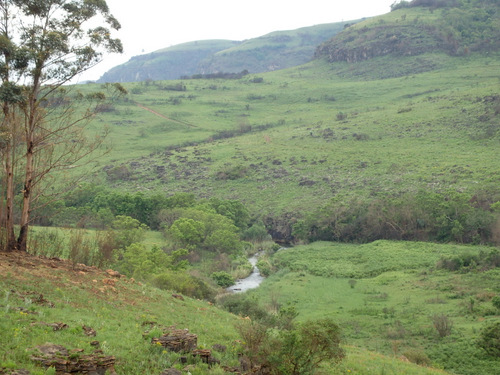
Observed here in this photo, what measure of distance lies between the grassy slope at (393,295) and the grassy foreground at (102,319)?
664 centimetres

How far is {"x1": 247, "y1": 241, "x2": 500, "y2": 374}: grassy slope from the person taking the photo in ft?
85.6

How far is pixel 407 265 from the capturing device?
154 feet

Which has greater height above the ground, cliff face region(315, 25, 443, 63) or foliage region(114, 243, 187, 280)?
cliff face region(315, 25, 443, 63)

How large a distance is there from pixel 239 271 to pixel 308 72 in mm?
140408

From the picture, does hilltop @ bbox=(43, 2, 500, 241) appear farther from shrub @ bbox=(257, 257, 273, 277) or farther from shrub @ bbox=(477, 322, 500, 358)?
shrub @ bbox=(477, 322, 500, 358)

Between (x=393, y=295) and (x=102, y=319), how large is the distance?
1123 inches

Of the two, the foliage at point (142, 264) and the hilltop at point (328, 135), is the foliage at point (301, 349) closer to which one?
the foliage at point (142, 264)

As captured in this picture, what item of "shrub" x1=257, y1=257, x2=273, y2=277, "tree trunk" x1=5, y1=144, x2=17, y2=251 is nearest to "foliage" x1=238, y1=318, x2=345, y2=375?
"tree trunk" x1=5, y1=144, x2=17, y2=251

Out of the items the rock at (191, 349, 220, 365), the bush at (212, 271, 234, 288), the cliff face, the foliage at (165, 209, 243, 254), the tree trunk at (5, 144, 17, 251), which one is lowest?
the bush at (212, 271, 234, 288)

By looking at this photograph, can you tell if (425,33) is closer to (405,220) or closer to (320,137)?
(320,137)

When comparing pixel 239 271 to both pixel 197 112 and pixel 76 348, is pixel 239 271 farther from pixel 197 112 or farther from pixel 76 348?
pixel 197 112

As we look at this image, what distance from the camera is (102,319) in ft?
54.5

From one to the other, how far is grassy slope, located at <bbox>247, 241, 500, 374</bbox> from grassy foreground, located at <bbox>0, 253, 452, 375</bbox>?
21.8ft

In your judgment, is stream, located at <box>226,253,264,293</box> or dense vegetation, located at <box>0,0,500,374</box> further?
stream, located at <box>226,253,264,293</box>
